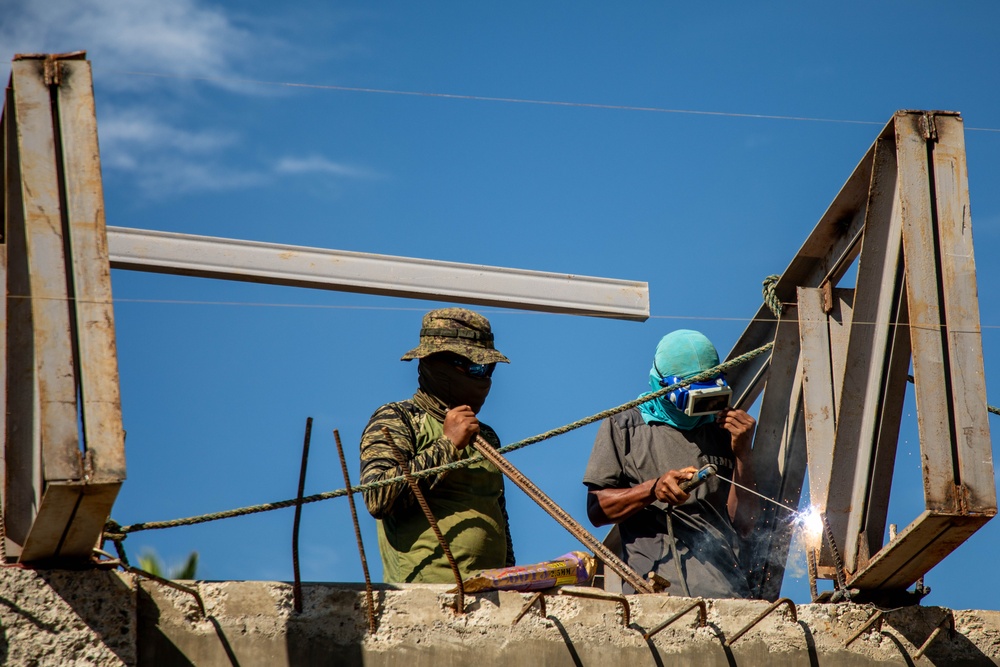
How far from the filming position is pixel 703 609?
4.84 meters

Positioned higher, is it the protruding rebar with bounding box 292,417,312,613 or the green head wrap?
the green head wrap

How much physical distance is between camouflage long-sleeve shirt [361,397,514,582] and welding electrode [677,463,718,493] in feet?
2.63

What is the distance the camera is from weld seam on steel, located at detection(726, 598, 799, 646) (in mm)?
4820

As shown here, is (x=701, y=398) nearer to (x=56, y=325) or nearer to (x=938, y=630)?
(x=938, y=630)

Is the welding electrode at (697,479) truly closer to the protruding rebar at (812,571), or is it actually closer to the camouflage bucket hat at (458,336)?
the protruding rebar at (812,571)

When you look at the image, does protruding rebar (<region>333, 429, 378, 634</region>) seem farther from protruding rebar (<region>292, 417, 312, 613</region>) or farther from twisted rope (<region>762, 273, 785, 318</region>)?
twisted rope (<region>762, 273, 785, 318</region>)

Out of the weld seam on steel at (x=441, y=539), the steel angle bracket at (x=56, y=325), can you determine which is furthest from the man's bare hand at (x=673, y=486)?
the steel angle bracket at (x=56, y=325)

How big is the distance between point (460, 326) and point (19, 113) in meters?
2.40

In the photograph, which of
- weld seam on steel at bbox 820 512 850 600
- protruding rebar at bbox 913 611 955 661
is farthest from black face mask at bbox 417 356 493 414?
protruding rebar at bbox 913 611 955 661

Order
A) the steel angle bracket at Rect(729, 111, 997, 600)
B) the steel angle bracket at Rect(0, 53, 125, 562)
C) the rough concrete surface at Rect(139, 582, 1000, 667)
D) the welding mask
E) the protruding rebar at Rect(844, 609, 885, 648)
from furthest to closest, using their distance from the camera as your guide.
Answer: the welding mask → the protruding rebar at Rect(844, 609, 885, 648) → the steel angle bracket at Rect(729, 111, 997, 600) → the rough concrete surface at Rect(139, 582, 1000, 667) → the steel angle bracket at Rect(0, 53, 125, 562)

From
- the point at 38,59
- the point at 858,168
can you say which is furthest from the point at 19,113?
the point at 858,168

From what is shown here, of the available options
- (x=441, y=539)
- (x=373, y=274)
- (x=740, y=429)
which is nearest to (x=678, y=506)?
(x=740, y=429)

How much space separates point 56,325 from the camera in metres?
3.93

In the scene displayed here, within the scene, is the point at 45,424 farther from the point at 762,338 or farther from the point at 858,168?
the point at 762,338
